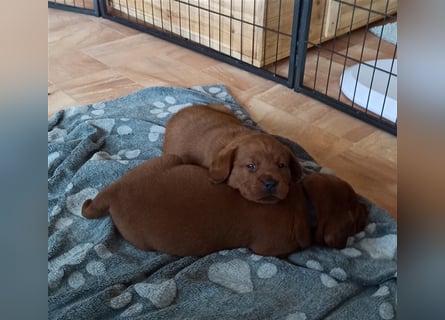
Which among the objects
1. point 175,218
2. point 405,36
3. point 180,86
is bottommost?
point 180,86

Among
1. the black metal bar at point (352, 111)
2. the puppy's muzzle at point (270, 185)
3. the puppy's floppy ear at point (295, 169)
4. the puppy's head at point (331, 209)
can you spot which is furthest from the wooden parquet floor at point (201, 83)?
the puppy's muzzle at point (270, 185)

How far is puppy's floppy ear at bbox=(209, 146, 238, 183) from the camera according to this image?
1.32m

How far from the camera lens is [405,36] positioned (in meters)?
0.26

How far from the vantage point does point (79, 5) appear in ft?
10.2

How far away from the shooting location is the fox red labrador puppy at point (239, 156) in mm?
1277

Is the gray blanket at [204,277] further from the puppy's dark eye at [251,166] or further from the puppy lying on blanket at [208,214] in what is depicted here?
the puppy's dark eye at [251,166]

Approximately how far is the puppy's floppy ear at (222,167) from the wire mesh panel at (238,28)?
1.05 m

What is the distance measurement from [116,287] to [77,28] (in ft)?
6.32

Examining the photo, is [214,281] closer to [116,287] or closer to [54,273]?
[116,287]

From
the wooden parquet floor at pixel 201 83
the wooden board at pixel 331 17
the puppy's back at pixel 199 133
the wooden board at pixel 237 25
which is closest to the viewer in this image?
the puppy's back at pixel 199 133

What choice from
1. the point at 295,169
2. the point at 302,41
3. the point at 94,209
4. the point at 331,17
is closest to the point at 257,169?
the point at 295,169

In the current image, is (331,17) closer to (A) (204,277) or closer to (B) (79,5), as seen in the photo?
(B) (79,5)

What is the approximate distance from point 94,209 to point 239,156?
0.40m

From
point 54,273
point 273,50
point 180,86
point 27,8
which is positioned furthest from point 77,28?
point 27,8
